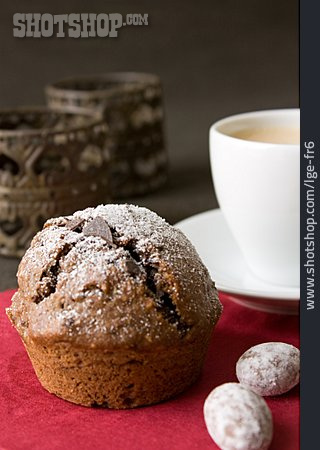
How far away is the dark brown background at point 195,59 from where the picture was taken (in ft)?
9.43

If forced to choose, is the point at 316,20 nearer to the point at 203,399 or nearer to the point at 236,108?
the point at 203,399

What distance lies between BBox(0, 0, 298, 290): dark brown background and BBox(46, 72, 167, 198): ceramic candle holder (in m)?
0.52

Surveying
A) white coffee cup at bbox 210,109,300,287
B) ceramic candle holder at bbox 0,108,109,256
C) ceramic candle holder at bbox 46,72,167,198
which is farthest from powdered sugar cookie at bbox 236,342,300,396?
ceramic candle holder at bbox 46,72,167,198

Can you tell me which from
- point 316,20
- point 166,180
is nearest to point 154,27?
point 166,180

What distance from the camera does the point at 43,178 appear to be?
1.78m

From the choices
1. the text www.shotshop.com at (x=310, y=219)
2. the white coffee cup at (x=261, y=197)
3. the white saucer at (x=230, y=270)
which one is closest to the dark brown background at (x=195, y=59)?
the white saucer at (x=230, y=270)

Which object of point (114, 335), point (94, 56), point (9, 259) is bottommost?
point (9, 259)

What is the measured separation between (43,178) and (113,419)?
0.89m

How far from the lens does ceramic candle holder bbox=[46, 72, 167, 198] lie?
7.13 feet

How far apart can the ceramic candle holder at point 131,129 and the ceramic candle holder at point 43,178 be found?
0.99 feet

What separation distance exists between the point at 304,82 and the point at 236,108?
212cm

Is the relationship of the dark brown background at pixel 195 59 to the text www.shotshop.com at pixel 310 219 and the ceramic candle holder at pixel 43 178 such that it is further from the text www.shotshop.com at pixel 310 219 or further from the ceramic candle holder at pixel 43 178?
the text www.shotshop.com at pixel 310 219

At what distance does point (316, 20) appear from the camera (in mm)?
770

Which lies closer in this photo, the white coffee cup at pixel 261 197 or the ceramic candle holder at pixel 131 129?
the white coffee cup at pixel 261 197
